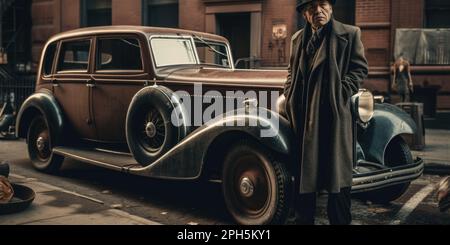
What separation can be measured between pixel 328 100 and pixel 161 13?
13.0m

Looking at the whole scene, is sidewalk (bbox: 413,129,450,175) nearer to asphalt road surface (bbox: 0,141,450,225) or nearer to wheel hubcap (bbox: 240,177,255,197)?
asphalt road surface (bbox: 0,141,450,225)

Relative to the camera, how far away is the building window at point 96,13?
17.6 metres

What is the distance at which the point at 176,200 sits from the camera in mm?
5945

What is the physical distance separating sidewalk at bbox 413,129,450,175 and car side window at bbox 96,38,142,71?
4.72 metres

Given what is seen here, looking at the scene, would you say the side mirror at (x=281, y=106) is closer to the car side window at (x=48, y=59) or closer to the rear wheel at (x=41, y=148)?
the rear wheel at (x=41, y=148)

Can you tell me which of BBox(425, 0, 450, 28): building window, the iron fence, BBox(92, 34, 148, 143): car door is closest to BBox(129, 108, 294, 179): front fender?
BBox(92, 34, 148, 143): car door

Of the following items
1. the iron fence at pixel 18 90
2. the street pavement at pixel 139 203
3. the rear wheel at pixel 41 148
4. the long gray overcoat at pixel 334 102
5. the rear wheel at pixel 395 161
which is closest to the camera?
the long gray overcoat at pixel 334 102

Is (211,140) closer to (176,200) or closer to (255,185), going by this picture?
(255,185)

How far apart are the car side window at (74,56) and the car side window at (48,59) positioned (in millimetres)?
262

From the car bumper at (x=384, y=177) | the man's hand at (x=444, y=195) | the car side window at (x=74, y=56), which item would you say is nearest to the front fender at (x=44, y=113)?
the car side window at (x=74, y=56)

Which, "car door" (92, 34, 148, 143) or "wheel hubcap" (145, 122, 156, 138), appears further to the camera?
"car door" (92, 34, 148, 143)

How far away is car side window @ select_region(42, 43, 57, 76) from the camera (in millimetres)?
7527

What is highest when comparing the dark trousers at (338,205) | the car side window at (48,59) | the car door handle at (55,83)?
the car side window at (48,59)
